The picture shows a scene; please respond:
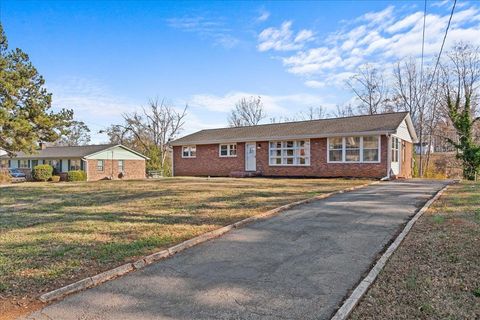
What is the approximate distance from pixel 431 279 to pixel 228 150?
20730 millimetres

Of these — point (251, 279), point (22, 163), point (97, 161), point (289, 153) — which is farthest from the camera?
point (22, 163)

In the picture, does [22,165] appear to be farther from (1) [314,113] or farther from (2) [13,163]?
(1) [314,113]

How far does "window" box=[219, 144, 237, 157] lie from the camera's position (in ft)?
78.0

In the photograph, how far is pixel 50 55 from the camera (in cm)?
1861

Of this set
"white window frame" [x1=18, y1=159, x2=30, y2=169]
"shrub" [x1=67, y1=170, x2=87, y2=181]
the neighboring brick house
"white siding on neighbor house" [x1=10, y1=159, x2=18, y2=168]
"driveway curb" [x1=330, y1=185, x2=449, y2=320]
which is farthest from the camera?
"white siding on neighbor house" [x1=10, y1=159, x2=18, y2=168]

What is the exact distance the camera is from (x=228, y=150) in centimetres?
2406

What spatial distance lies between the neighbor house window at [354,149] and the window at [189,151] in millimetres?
11186

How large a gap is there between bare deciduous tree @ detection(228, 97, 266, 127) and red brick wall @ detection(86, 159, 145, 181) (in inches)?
718

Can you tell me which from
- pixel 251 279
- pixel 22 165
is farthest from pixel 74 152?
pixel 251 279

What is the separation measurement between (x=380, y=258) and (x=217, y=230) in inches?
113

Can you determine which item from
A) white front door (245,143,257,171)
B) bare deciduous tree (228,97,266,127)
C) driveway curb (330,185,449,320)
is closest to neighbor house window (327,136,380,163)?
white front door (245,143,257,171)

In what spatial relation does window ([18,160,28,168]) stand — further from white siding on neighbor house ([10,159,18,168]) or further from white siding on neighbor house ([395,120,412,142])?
white siding on neighbor house ([395,120,412,142])

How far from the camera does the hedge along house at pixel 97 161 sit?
35.3m

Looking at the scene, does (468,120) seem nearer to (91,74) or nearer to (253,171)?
(253,171)
